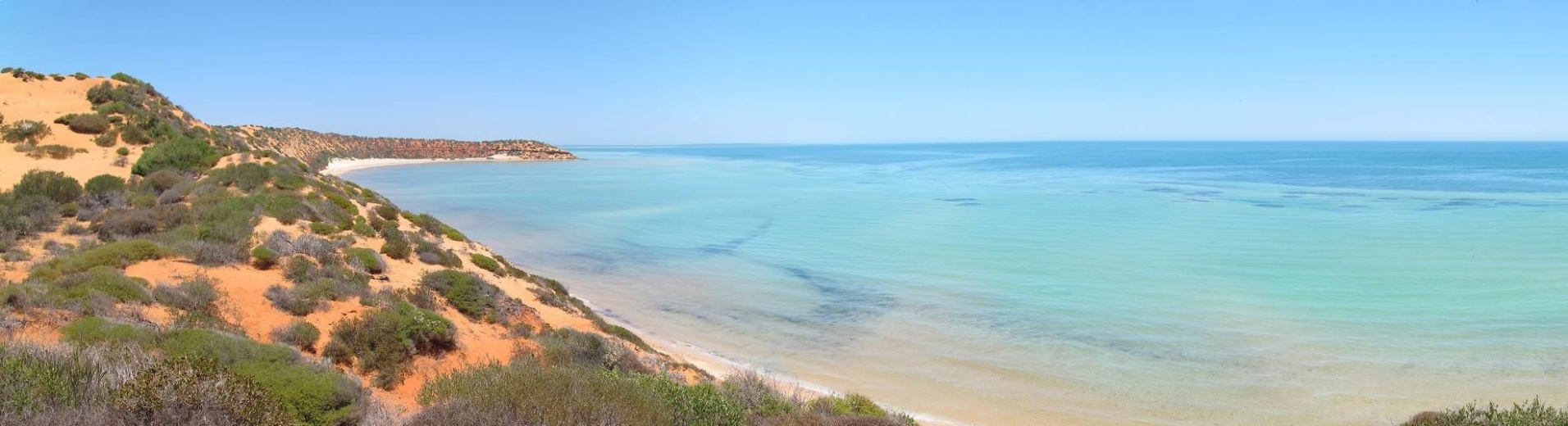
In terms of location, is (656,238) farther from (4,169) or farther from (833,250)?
(4,169)

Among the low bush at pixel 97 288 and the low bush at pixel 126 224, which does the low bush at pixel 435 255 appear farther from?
the low bush at pixel 97 288

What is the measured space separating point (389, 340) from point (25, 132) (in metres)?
22.1

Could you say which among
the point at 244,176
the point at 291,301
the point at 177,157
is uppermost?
the point at 177,157

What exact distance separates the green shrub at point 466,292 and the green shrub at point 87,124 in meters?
18.4

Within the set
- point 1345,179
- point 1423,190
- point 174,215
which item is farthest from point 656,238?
point 1345,179

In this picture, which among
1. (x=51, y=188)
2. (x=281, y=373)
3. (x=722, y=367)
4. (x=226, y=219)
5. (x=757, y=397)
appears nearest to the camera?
(x=281, y=373)

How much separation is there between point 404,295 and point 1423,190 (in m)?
55.3

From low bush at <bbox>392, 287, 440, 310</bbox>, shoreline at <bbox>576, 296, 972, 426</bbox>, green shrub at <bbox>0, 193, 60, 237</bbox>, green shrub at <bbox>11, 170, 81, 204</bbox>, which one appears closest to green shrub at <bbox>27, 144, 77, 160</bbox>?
green shrub at <bbox>11, 170, 81, 204</bbox>

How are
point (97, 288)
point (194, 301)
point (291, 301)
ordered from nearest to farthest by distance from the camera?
point (97, 288) → point (194, 301) → point (291, 301)

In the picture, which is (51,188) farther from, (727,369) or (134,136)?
(727,369)

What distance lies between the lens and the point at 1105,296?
59.4ft

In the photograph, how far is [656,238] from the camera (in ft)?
96.4

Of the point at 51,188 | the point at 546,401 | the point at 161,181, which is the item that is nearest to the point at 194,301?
the point at 546,401

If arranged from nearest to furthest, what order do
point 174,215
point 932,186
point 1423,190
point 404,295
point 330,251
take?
point 404,295 → point 330,251 → point 174,215 → point 1423,190 → point 932,186
